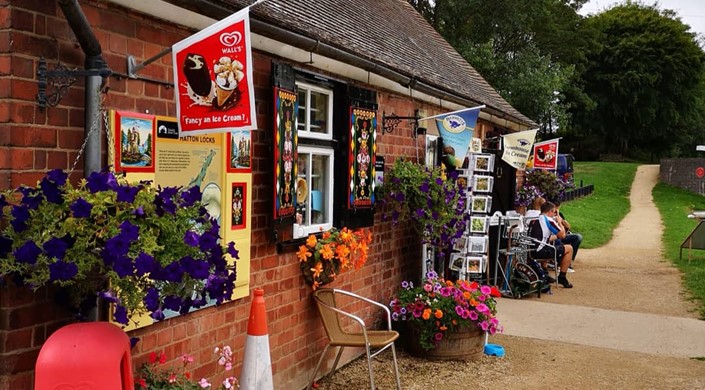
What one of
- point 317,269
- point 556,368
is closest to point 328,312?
point 317,269

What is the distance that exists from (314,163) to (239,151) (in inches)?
65.6

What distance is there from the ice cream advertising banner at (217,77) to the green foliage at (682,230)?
8.83m

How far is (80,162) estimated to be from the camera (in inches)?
138

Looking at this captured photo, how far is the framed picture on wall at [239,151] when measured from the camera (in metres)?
4.76

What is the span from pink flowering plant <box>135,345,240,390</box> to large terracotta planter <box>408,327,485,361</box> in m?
2.97

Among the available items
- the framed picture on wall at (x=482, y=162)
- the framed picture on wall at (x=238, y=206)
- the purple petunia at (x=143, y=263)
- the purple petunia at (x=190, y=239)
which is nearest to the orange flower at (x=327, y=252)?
the framed picture on wall at (x=238, y=206)

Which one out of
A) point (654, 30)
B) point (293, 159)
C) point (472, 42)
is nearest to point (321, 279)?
point (293, 159)

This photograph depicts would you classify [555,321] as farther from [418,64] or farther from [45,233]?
[45,233]

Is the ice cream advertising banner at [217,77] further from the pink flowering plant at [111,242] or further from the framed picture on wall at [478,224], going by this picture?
the framed picture on wall at [478,224]

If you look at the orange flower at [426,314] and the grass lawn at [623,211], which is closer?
the orange flower at [426,314]

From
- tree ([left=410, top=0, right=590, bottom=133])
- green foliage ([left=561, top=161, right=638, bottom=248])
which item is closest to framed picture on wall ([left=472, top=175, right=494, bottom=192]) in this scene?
green foliage ([left=561, top=161, right=638, bottom=248])

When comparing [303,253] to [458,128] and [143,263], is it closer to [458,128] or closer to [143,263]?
[143,263]

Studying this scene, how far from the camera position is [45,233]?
2748mm

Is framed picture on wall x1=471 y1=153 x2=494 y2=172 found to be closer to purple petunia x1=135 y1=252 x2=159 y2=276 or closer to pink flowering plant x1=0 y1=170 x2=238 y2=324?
pink flowering plant x1=0 y1=170 x2=238 y2=324
